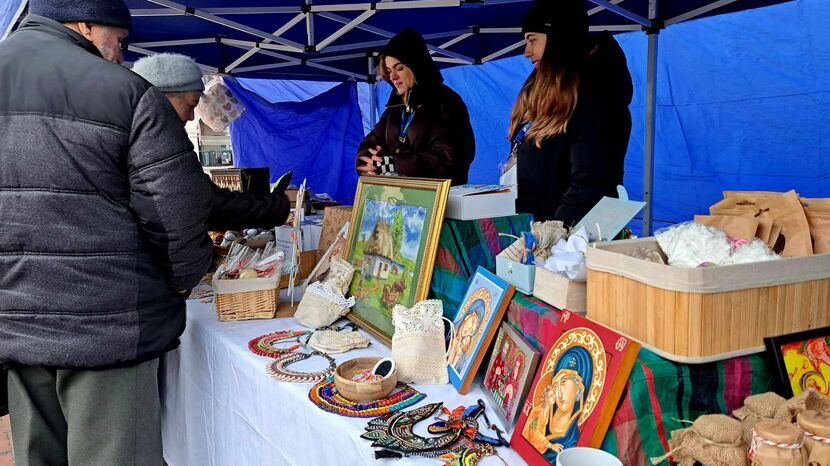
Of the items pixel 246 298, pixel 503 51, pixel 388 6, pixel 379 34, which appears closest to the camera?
pixel 246 298

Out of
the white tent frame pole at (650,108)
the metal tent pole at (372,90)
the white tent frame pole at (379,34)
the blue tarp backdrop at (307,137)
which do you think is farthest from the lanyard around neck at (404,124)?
the blue tarp backdrop at (307,137)

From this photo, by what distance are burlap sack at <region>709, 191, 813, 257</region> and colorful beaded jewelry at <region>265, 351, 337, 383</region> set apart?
3.34 feet

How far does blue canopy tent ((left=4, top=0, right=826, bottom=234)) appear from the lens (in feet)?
12.8

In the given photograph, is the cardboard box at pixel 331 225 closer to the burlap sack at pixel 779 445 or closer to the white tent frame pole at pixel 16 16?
the white tent frame pole at pixel 16 16

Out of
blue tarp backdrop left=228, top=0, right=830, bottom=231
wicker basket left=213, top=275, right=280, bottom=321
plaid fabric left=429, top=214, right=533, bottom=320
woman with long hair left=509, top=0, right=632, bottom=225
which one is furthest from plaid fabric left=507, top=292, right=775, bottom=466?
blue tarp backdrop left=228, top=0, right=830, bottom=231

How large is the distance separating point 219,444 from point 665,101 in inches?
170

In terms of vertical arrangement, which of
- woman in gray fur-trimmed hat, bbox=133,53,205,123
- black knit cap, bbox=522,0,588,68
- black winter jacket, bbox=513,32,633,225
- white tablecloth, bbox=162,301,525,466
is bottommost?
white tablecloth, bbox=162,301,525,466

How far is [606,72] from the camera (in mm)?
2162

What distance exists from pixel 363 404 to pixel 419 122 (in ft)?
5.73

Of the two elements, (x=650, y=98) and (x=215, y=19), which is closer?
(x=650, y=98)

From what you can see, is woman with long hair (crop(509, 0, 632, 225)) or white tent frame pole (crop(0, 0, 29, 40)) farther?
white tent frame pole (crop(0, 0, 29, 40))

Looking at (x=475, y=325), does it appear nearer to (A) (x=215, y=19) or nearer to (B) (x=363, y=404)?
(B) (x=363, y=404)

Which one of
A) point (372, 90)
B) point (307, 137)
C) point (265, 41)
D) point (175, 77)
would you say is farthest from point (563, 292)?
point (307, 137)

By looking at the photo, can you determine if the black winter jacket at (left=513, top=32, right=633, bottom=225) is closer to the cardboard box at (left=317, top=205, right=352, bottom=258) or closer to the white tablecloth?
the cardboard box at (left=317, top=205, right=352, bottom=258)
